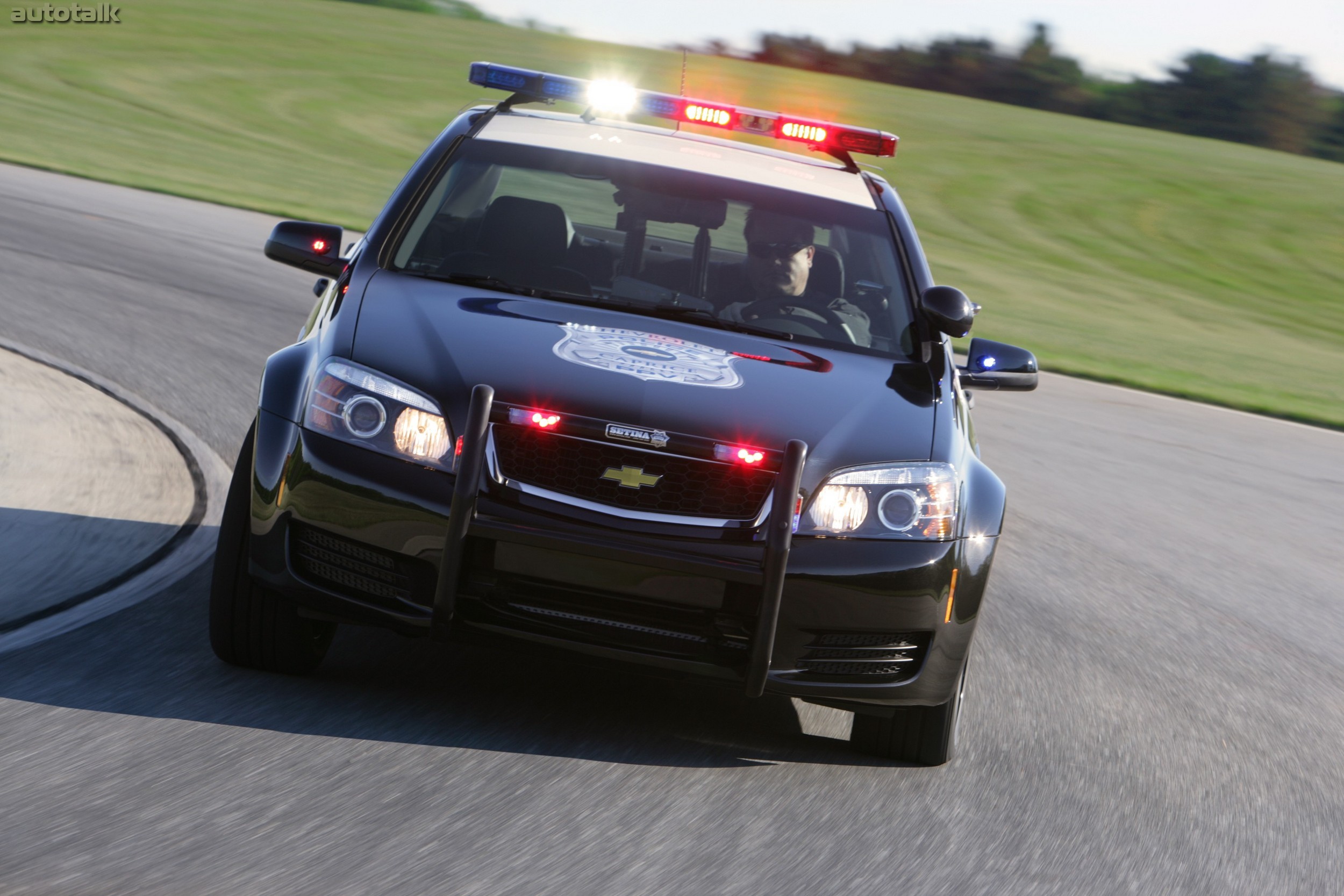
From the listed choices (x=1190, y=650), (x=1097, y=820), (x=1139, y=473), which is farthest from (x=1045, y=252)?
(x=1097, y=820)

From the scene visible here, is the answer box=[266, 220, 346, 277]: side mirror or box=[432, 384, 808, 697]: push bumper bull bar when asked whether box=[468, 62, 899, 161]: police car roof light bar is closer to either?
box=[266, 220, 346, 277]: side mirror

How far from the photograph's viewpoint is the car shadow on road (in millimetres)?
4121

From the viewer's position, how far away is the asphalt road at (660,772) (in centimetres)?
342

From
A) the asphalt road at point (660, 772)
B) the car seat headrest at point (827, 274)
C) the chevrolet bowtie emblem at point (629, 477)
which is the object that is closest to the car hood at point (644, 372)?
the chevrolet bowtie emblem at point (629, 477)

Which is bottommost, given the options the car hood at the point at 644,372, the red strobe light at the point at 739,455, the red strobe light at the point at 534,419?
the red strobe light at the point at 739,455

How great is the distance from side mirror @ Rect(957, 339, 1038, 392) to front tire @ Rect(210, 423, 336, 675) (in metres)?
2.51

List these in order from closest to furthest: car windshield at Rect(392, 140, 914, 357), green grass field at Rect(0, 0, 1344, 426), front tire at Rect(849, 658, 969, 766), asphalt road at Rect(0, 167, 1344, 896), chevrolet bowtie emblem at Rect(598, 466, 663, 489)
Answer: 1. asphalt road at Rect(0, 167, 1344, 896)
2. chevrolet bowtie emblem at Rect(598, 466, 663, 489)
3. front tire at Rect(849, 658, 969, 766)
4. car windshield at Rect(392, 140, 914, 357)
5. green grass field at Rect(0, 0, 1344, 426)

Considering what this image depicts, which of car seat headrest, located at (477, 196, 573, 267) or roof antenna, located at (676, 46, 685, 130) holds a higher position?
roof antenna, located at (676, 46, 685, 130)

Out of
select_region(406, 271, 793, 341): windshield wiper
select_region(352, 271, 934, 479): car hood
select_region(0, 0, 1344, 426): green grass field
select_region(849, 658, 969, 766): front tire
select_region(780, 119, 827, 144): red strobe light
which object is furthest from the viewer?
select_region(0, 0, 1344, 426): green grass field

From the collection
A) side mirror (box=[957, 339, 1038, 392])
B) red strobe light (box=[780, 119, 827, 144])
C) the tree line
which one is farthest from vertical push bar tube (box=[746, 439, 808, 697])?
the tree line

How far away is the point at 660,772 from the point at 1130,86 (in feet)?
335

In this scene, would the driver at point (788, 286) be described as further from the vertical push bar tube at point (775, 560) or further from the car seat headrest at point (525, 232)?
the vertical push bar tube at point (775, 560)

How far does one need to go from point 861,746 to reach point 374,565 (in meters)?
1.50

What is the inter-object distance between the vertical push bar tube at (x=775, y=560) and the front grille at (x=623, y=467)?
7 centimetres
